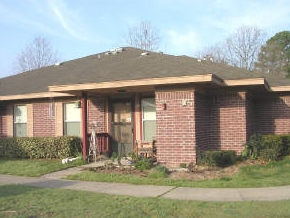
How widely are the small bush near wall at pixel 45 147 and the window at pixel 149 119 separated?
2579 mm

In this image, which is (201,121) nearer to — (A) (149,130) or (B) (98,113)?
(A) (149,130)

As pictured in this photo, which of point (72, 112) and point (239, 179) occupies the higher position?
point (72, 112)

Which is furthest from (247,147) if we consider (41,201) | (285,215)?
(41,201)

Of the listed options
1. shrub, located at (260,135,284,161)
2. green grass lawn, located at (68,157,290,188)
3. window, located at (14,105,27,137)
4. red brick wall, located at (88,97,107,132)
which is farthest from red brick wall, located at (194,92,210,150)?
window, located at (14,105,27,137)

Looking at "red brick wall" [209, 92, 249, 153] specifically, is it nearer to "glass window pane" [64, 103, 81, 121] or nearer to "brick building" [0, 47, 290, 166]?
"brick building" [0, 47, 290, 166]

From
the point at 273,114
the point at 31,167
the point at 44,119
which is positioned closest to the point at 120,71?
the point at 44,119

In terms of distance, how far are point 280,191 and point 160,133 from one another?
4.58m

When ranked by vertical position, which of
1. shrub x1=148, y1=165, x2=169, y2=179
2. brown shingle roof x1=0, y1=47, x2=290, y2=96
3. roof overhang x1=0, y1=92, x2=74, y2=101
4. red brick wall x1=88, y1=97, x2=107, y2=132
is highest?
brown shingle roof x1=0, y1=47, x2=290, y2=96

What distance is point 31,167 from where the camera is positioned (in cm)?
1221

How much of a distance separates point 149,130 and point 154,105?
90 cm

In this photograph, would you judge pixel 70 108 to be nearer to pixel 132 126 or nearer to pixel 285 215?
pixel 132 126

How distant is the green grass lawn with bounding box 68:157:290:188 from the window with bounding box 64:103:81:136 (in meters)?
4.76

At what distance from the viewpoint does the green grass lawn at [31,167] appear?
11.4 meters

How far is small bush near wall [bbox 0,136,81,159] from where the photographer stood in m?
14.1
